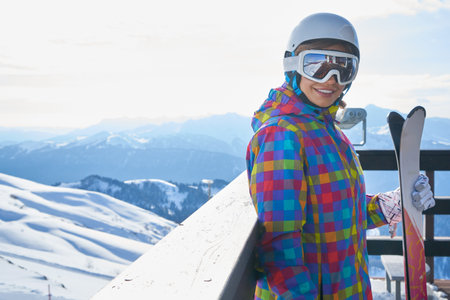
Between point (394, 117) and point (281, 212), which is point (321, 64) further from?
point (394, 117)

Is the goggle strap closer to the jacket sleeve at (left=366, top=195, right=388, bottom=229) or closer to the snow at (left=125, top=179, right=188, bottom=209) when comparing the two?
the jacket sleeve at (left=366, top=195, right=388, bottom=229)

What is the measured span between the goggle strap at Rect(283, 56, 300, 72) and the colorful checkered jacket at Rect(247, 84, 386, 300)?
0.06m

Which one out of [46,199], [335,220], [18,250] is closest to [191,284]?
[335,220]

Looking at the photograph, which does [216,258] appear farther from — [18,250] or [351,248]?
[18,250]

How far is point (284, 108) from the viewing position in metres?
1.26

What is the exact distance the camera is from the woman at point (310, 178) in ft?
3.53

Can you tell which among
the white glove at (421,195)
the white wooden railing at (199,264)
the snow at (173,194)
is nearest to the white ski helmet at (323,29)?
the white wooden railing at (199,264)

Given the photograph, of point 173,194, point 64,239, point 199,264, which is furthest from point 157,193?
point 199,264

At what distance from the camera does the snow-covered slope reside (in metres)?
67.8

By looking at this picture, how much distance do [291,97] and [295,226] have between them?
43 cm

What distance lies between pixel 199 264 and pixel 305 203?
371 mm

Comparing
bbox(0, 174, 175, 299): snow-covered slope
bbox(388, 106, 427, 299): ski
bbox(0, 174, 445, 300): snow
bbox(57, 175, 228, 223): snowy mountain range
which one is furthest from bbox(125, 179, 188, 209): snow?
bbox(388, 106, 427, 299): ski

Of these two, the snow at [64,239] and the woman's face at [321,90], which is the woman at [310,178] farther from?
the snow at [64,239]

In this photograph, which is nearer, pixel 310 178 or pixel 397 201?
pixel 310 178
